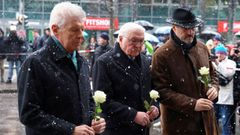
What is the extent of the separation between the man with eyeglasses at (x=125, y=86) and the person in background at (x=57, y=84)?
92 centimetres

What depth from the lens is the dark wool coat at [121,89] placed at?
4.56 meters

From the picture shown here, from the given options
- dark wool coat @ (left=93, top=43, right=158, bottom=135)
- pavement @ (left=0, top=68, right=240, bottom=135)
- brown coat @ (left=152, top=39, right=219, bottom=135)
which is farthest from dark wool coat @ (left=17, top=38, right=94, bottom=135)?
pavement @ (left=0, top=68, right=240, bottom=135)

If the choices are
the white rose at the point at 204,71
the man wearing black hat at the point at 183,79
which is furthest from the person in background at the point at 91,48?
the white rose at the point at 204,71

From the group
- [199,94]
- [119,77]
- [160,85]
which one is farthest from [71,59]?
[199,94]

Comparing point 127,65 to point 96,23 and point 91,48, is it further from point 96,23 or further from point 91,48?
point 96,23

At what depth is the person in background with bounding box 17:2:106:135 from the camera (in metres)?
3.40

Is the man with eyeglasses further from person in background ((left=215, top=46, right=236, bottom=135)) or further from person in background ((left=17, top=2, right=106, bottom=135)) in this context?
person in background ((left=215, top=46, right=236, bottom=135))

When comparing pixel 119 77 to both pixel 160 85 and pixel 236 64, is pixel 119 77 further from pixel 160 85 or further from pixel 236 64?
pixel 236 64

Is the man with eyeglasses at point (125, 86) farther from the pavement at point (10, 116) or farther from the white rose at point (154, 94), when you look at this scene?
the pavement at point (10, 116)

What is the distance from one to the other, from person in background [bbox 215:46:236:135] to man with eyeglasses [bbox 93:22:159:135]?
4632 millimetres

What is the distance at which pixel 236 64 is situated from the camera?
973 centimetres

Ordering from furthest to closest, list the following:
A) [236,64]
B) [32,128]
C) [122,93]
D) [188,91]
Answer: [236,64], [188,91], [122,93], [32,128]

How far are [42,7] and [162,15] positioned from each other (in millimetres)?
9977

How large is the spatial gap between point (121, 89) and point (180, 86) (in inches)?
26.1
